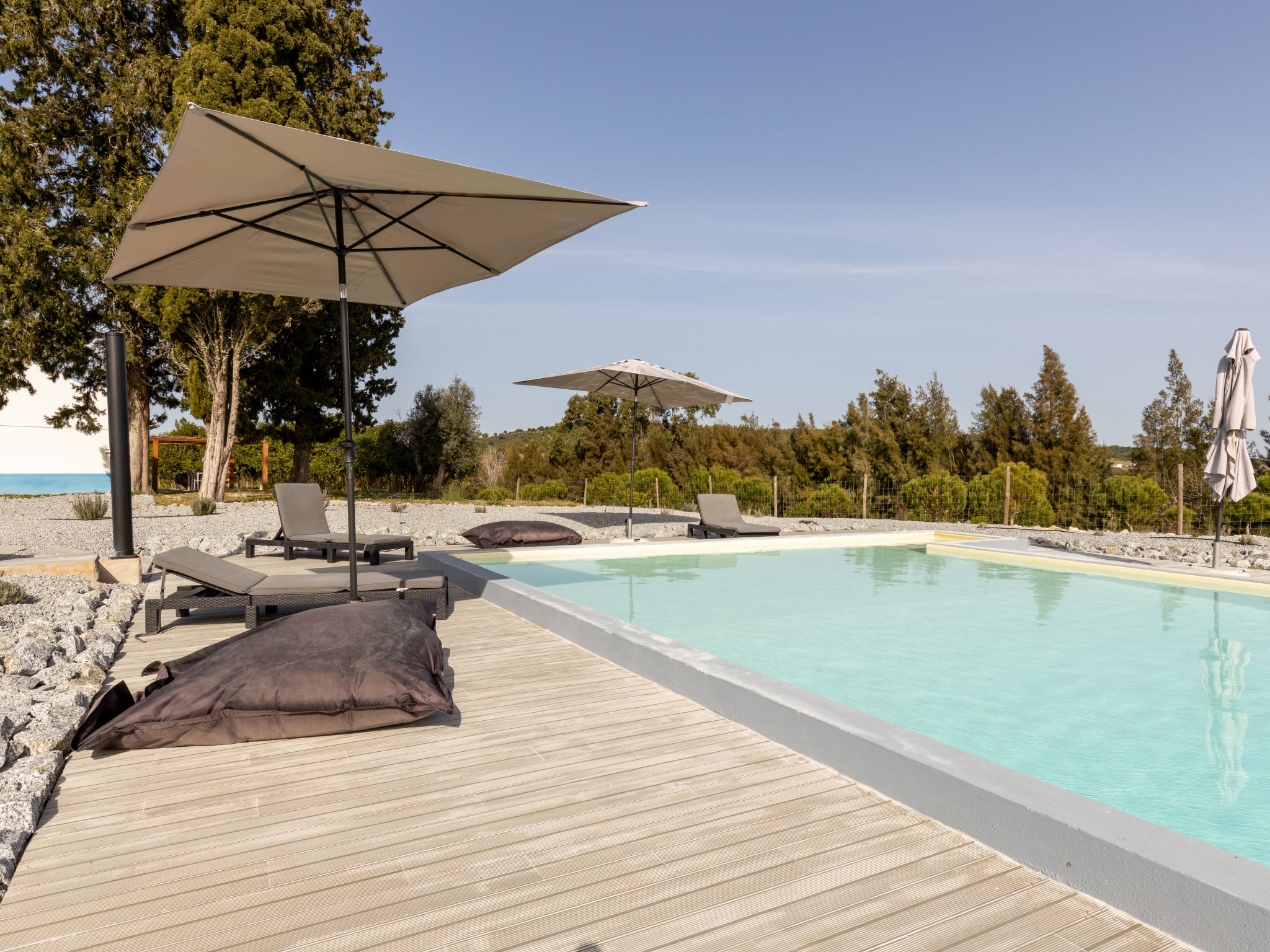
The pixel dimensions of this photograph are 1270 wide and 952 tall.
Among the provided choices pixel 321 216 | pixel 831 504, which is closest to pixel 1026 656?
pixel 321 216

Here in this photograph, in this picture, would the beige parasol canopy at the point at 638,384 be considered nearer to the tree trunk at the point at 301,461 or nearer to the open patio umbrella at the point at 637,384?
the open patio umbrella at the point at 637,384

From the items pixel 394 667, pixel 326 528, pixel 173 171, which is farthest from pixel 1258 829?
pixel 326 528

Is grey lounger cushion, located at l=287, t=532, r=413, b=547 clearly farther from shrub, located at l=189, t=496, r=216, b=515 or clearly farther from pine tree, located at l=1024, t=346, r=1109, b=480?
pine tree, located at l=1024, t=346, r=1109, b=480

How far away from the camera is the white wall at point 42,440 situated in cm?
2570

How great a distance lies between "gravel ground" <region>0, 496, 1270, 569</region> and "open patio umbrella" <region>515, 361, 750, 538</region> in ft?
6.79

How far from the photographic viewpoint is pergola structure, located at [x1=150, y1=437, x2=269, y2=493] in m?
19.6

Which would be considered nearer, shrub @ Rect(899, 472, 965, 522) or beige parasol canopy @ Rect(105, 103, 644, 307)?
beige parasol canopy @ Rect(105, 103, 644, 307)

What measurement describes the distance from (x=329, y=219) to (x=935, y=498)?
46.2 ft

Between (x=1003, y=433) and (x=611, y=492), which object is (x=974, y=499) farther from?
(x=1003, y=433)

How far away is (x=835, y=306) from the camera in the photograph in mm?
22844

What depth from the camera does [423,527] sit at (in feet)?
37.9

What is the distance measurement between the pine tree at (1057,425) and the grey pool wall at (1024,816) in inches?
884

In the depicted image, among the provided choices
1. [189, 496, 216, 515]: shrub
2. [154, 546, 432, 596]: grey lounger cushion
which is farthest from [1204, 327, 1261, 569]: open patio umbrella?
[189, 496, 216, 515]: shrub

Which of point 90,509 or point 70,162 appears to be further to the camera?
point 70,162
